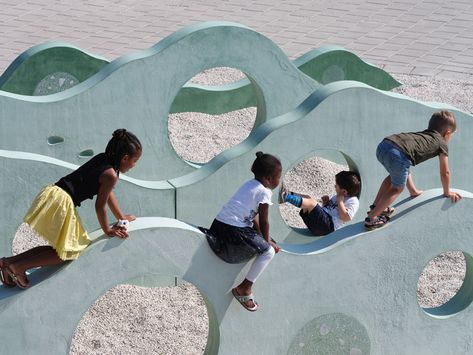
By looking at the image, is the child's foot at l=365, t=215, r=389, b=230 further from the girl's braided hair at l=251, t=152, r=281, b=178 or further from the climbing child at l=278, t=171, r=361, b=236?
the climbing child at l=278, t=171, r=361, b=236

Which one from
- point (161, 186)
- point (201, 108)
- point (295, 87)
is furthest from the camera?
point (201, 108)

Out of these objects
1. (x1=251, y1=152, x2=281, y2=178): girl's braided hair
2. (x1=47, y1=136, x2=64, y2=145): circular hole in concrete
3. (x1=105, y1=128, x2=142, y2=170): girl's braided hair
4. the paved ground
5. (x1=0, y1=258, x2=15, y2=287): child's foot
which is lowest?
the paved ground

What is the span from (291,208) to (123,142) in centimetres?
423

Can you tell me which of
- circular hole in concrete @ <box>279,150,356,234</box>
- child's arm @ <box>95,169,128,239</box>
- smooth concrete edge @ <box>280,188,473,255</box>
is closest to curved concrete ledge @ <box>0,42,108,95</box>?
circular hole in concrete @ <box>279,150,356,234</box>

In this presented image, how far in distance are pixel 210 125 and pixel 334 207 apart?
4.17m

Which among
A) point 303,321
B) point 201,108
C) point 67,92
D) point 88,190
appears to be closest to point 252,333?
point 303,321

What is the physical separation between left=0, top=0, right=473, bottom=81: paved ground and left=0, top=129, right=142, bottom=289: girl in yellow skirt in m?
7.82

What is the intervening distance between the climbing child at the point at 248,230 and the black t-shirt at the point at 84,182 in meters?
0.76

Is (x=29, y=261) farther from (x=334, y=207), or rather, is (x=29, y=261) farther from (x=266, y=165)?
(x=334, y=207)

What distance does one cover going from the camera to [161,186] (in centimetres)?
855

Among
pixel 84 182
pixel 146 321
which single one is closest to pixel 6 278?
pixel 84 182

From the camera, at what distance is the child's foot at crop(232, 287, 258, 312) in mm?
6633

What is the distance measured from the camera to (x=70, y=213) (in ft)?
20.1

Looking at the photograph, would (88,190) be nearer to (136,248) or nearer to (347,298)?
(136,248)
